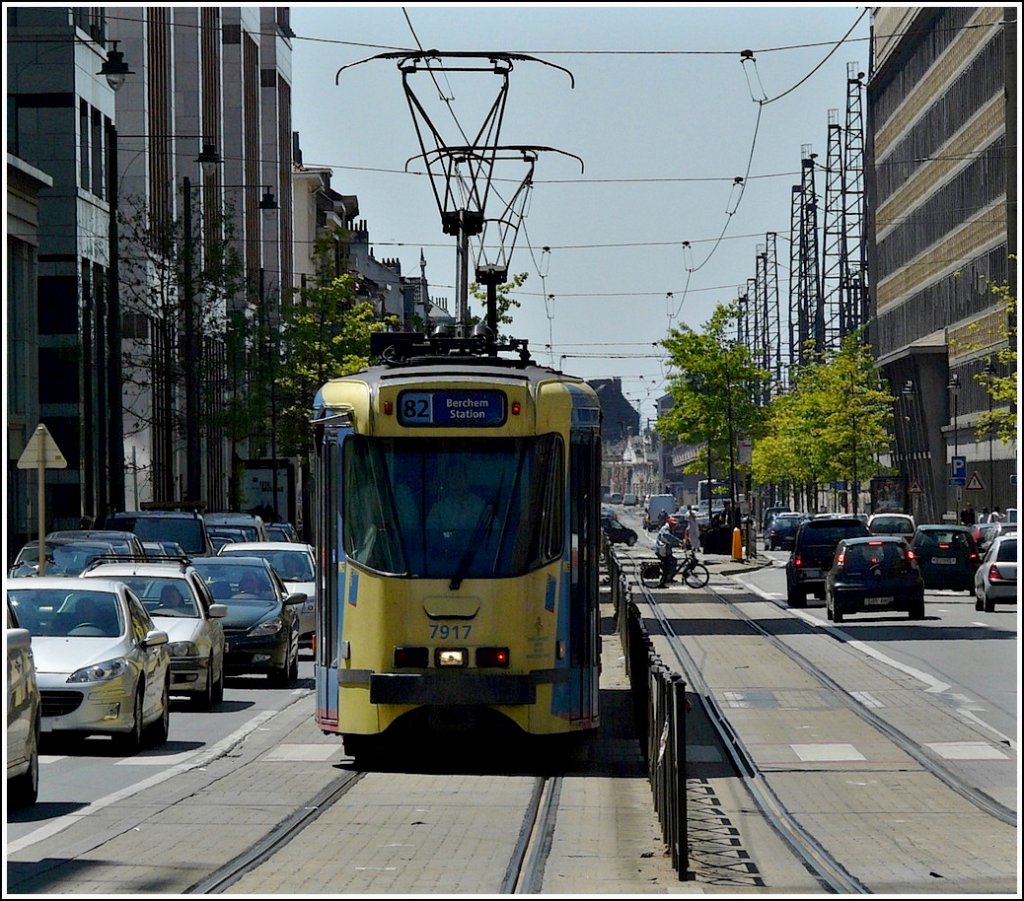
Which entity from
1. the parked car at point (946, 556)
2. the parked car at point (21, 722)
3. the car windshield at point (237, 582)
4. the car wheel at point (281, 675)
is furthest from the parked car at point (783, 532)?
the parked car at point (21, 722)

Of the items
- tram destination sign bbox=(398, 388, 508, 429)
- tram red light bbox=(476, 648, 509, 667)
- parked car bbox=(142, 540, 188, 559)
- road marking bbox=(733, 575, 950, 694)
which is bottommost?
road marking bbox=(733, 575, 950, 694)

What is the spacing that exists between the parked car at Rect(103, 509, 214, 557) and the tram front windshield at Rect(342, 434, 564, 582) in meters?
23.3

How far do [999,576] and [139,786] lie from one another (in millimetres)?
28062

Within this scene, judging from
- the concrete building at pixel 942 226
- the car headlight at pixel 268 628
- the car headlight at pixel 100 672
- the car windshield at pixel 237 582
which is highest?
the concrete building at pixel 942 226

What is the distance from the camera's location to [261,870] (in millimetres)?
11133

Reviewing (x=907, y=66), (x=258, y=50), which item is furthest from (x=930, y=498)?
(x=258, y=50)

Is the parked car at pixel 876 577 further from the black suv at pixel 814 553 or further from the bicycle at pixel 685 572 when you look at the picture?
the bicycle at pixel 685 572

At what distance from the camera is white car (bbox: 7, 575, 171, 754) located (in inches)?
703

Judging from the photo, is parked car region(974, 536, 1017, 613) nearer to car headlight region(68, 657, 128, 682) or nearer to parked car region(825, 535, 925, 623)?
parked car region(825, 535, 925, 623)

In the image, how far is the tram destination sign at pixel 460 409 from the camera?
16.9 metres

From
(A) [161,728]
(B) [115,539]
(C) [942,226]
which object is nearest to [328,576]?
(A) [161,728]

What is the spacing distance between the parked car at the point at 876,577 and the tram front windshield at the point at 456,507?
902 inches

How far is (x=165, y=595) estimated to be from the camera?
79.3ft

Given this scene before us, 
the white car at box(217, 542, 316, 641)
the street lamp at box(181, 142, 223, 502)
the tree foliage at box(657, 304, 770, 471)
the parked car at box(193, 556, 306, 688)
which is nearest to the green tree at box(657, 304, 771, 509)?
the tree foliage at box(657, 304, 770, 471)
